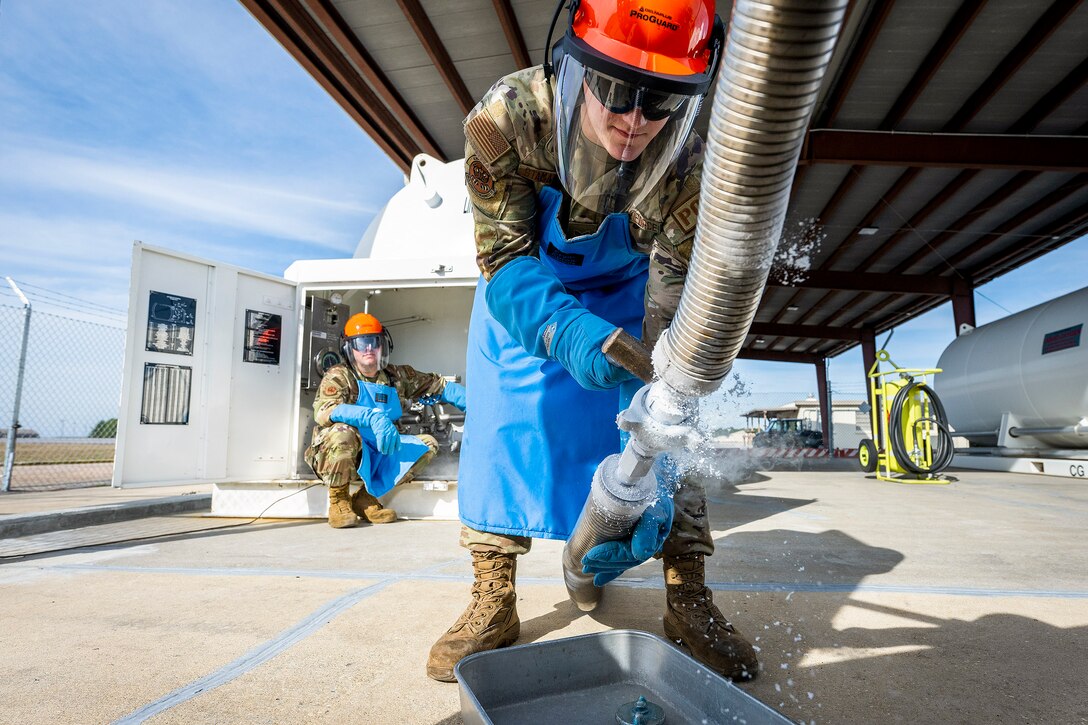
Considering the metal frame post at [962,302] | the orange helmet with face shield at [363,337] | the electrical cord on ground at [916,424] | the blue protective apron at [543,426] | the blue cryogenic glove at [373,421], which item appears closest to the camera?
the blue protective apron at [543,426]

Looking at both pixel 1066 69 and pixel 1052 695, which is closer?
pixel 1052 695

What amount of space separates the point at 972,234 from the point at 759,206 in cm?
1300

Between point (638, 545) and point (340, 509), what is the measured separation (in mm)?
2740

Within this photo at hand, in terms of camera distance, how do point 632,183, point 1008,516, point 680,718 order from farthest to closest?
point 1008,516
point 632,183
point 680,718

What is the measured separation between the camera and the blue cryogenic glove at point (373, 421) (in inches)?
→ 142

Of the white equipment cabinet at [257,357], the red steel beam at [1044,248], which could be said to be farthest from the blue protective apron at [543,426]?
the red steel beam at [1044,248]

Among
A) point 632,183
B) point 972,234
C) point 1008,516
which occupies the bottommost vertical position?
point 1008,516

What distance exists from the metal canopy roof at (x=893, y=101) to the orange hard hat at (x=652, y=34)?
5628mm

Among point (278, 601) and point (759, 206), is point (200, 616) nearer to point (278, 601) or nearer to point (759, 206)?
point (278, 601)

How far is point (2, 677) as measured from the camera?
1.29 m

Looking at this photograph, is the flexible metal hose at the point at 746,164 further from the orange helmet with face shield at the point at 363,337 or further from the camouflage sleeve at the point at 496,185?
the orange helmet with face shield at the point at 363,337

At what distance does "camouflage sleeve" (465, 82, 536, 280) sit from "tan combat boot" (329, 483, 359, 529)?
2.56 m

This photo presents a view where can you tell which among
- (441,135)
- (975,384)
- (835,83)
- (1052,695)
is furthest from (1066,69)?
(1052,695)

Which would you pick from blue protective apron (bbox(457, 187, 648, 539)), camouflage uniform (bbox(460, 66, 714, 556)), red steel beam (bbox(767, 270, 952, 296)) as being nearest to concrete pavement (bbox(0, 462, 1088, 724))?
blue protective apron (bbox(457, 187, 648, 539))
